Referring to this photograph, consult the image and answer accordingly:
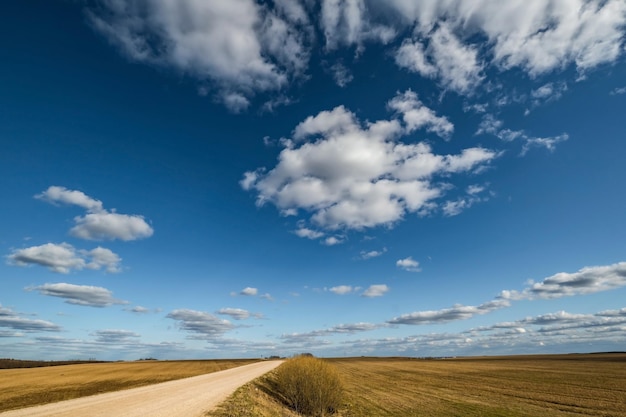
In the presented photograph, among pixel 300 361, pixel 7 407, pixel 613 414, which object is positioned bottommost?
pixel 613 414

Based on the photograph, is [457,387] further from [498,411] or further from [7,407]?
[7,407]

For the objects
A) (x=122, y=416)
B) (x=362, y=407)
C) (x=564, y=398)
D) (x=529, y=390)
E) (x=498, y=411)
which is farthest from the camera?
(x=529, y=390)

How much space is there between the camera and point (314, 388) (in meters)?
29.9

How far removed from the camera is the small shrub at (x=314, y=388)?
2967cm

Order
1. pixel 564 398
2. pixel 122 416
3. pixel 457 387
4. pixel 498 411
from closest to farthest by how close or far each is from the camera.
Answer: pixel 122 416 < pixel 498 411 < pixel 564 398 < pixel 457 387

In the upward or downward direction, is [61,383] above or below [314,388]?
above

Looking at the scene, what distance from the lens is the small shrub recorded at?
97.3 ft

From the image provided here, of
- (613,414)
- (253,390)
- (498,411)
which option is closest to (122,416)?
(253,390)

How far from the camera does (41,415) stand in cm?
1900

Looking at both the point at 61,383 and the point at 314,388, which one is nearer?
the point at 314,388

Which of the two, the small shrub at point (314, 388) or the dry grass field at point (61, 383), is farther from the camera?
the small shrub at point (314, 388)

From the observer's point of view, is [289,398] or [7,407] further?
[289,398]

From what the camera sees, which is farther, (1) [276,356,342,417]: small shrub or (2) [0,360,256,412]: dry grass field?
(1) [276,356,342,417]: small shrub

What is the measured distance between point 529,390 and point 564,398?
7.57m
